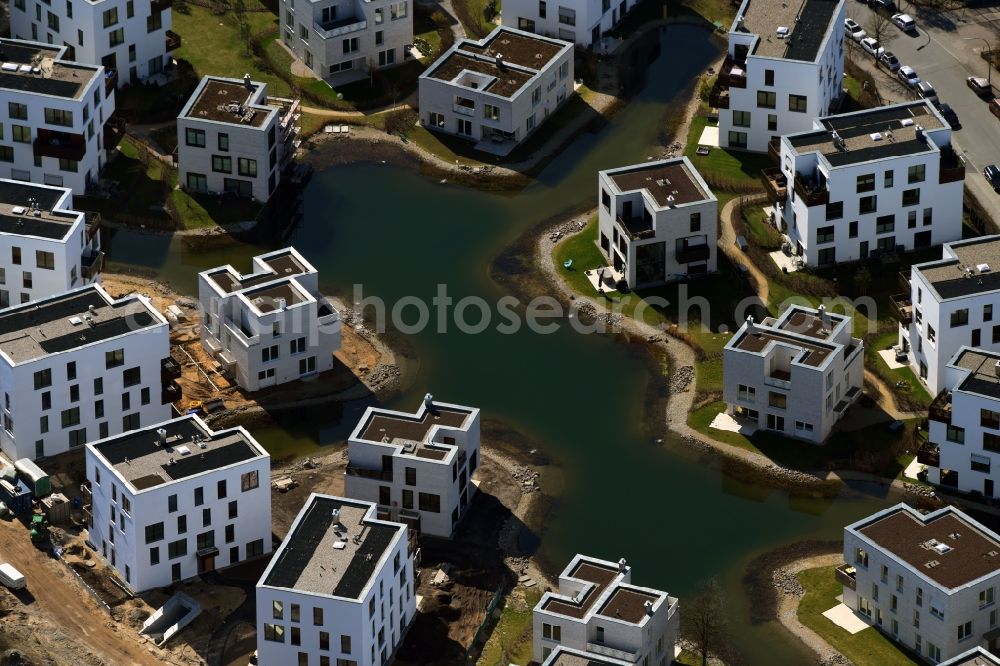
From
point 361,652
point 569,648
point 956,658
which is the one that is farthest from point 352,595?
point 956,658

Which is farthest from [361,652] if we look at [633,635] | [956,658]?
[956,658]

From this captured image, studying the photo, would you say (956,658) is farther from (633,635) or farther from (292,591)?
(292,591)

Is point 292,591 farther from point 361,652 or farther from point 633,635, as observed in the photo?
point 633,635

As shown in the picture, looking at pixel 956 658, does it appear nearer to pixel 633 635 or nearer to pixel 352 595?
pixel 633 635

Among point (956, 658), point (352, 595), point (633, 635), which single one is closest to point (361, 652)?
point (352, 595)

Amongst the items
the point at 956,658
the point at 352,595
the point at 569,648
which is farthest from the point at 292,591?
the point at 956,658
